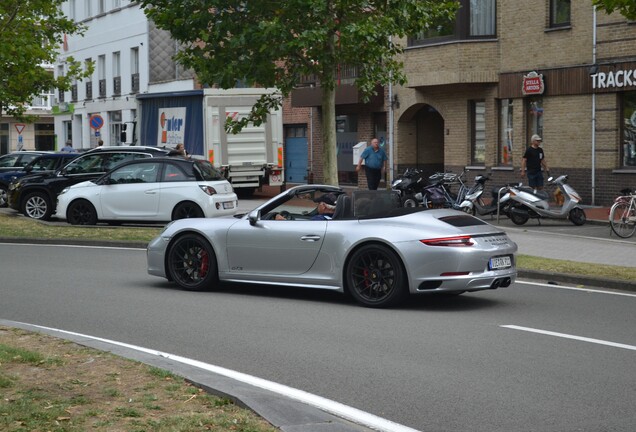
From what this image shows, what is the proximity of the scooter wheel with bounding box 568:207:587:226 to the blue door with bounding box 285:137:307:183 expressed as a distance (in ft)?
60.7

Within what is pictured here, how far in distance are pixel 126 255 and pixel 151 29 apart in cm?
3441

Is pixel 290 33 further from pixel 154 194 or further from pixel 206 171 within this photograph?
pixel 154 194

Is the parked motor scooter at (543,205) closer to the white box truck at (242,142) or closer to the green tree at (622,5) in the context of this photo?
the green tree at (622,5)

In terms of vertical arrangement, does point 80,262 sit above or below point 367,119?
below

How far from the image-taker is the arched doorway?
34.8 metres

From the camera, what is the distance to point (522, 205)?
76.7 feet

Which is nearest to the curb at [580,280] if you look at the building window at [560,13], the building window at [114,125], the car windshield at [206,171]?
the car windshield at [206,171]

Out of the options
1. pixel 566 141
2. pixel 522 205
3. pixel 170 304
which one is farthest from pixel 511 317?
pixel 566 141

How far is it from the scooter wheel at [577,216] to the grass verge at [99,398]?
53.1 feet

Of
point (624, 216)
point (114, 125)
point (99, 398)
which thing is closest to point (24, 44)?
point (624, 216)

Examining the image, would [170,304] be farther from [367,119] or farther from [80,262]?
[367,119]

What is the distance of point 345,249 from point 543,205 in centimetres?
1229

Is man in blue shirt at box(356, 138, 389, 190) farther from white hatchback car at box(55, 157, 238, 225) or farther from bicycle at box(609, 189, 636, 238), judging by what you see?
bicycle at box(609, 189, 636, 238)

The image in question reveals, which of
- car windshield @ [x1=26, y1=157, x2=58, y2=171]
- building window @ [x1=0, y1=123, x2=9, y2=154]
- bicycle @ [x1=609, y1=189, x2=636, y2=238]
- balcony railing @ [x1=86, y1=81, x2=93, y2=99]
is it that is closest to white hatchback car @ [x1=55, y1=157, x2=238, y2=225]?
car windshield @ [x1=26, y1=157, x2=58, y2=171]
